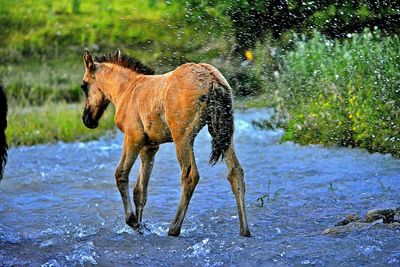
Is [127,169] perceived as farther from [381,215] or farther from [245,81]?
[245,81]

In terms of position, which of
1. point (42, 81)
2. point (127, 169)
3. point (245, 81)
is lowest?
point (42, 81)

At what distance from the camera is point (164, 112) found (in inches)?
310

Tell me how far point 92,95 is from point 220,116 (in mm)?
1984

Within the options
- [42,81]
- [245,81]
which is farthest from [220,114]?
[42,81]

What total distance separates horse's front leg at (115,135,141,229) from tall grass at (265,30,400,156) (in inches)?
166

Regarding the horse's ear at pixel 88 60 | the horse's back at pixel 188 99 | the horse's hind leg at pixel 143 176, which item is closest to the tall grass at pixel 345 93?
the horse's hind leg at pixel 143 176

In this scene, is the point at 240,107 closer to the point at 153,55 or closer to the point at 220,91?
the point at 153,55

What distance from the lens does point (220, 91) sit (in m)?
7.50

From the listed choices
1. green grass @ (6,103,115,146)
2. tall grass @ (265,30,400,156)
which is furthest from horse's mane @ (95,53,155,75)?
green grass @ (6,103,115,146)

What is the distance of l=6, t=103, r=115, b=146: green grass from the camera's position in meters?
15.1

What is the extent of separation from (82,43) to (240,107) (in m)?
6.30

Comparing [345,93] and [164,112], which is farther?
[345,93]

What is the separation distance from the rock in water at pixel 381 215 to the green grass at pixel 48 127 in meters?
7.93

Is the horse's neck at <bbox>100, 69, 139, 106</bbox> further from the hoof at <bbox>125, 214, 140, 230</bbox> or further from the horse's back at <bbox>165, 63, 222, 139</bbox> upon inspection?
the hoof at <bbox>125, 214, 140, 230</bbox>
